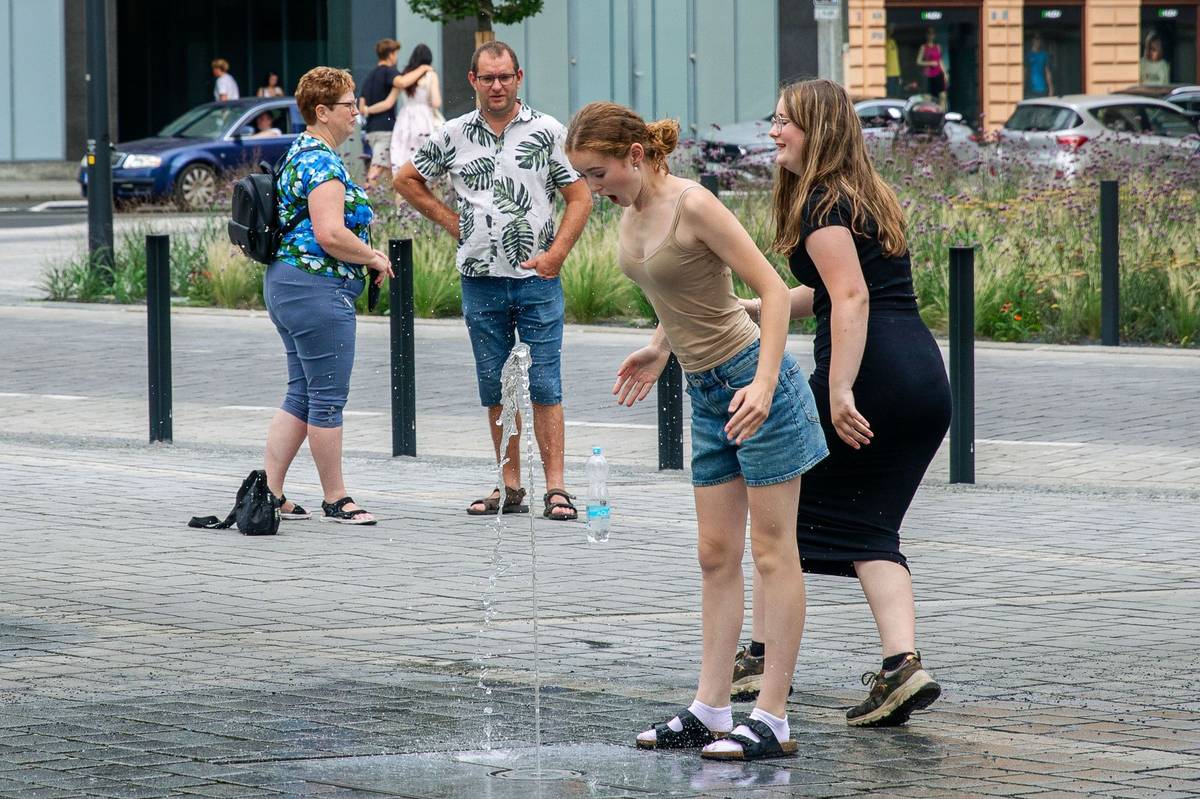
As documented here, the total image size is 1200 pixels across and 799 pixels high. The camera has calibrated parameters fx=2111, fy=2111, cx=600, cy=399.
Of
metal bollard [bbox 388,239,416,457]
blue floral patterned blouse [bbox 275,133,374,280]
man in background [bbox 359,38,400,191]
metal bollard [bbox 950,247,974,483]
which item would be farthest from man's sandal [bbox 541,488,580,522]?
man in background [bbox 359,38,400,191]

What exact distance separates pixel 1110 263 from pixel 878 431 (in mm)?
9873

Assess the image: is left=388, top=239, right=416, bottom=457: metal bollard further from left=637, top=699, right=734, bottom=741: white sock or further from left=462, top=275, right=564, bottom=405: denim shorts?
left=637, top=699, right=734, bottom=741: white sock

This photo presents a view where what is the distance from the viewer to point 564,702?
5.80 metres

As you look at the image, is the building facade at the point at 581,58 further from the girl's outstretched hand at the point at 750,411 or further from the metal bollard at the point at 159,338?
the girl's outstretched hand at the point at 750,411

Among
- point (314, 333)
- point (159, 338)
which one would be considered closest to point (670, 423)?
point (314, 333)

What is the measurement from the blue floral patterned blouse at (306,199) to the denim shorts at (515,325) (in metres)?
0.57

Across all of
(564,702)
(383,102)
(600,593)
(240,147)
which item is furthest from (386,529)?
(240,147)

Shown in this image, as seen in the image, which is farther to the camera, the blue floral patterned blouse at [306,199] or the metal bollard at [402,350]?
the metal bollard at [402,350]

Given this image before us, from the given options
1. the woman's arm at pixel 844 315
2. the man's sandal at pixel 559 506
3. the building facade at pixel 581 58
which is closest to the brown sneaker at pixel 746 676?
the woman's arm at pixel 844 315

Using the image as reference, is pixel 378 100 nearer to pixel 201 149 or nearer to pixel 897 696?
pixel 201 149

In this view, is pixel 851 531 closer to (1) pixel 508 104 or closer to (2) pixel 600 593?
(2) pixel 600 593

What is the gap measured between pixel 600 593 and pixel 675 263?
2.42m

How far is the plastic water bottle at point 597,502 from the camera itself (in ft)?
27.3

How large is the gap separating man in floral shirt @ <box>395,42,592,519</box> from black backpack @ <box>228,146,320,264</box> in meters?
0.67
